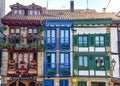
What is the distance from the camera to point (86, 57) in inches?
1284

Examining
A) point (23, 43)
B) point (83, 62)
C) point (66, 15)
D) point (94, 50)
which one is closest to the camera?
point (83, 62)

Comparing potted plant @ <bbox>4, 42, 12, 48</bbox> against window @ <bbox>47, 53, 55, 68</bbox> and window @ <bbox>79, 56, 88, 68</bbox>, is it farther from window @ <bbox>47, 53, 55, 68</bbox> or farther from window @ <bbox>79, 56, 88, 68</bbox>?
window @ <bbox>79, 56, 88, 68</bbox>

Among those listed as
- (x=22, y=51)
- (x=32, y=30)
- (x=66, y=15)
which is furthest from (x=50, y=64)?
(x=66, y=15)

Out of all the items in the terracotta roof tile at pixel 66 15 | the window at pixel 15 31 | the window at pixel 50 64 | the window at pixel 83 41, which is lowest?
the window at pixel 50 64

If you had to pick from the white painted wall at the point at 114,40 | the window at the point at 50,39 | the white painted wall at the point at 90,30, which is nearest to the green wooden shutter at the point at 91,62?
the white painted wall at the point at 114,40

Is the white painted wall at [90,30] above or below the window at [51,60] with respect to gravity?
above

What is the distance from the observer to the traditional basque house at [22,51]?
105 feet

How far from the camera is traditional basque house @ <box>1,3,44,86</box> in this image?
105 feet

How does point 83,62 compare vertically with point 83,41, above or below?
below

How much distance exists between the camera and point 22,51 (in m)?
32.6

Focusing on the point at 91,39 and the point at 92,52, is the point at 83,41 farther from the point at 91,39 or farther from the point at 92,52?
the point at 92,52

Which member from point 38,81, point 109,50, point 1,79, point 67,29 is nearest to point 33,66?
point 38,81

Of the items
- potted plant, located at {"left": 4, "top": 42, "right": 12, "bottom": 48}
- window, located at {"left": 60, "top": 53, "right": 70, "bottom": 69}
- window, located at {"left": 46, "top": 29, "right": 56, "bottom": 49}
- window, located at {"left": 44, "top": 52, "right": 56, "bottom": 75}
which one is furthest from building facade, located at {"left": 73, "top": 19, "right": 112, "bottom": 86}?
potted plant, located at {"left": 4, "top": 42, "right": 12, "bottom": 48}

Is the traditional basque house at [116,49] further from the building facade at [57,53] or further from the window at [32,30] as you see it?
the window at [32,30]
